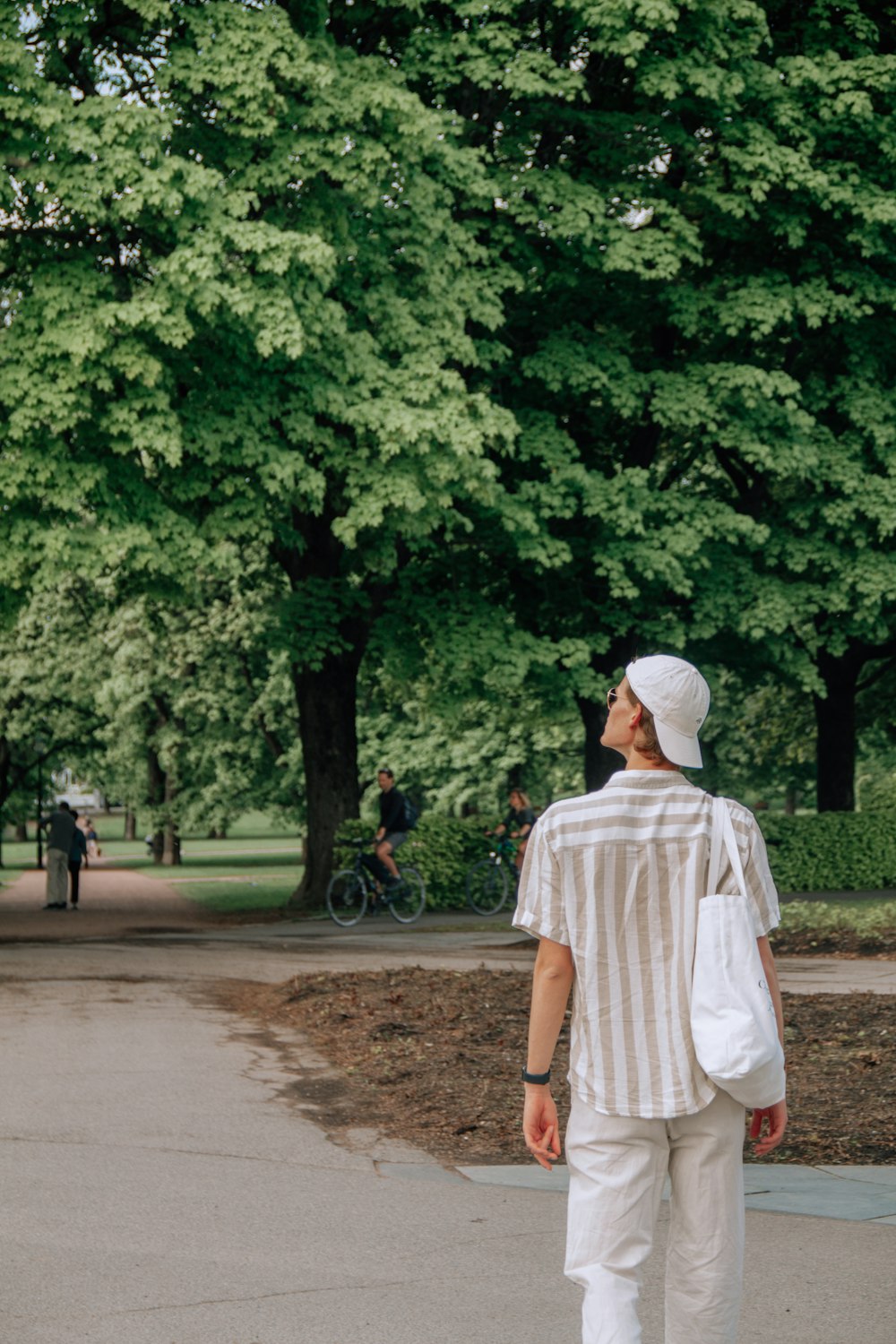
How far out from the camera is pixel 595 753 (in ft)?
78.8

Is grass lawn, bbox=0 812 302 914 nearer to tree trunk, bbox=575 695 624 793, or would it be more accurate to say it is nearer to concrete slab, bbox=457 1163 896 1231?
tree trunk, bbox=575 695 624 793

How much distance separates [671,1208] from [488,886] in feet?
64.5

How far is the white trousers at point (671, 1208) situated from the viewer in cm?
343

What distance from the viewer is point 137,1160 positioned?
23.0ft

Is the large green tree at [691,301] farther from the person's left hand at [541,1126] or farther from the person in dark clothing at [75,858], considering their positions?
the person's left hand at [541,1126]

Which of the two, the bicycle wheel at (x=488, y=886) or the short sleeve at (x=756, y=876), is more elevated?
the short sleeve at (x=756, y=876)

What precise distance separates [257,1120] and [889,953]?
29.7 ft

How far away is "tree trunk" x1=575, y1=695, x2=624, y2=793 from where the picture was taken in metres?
23.7

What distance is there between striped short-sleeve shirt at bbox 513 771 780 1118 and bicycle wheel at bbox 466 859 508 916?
19439 mm

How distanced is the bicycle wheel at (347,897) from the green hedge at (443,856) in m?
1.41

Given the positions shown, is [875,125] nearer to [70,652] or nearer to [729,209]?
[729,209]

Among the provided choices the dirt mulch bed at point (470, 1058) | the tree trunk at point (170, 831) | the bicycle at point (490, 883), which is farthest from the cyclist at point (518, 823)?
the tree trunk at point (170, 831)

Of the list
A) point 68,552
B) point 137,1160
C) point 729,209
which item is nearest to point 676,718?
point 137,1160

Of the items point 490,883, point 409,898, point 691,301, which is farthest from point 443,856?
point 691,301
